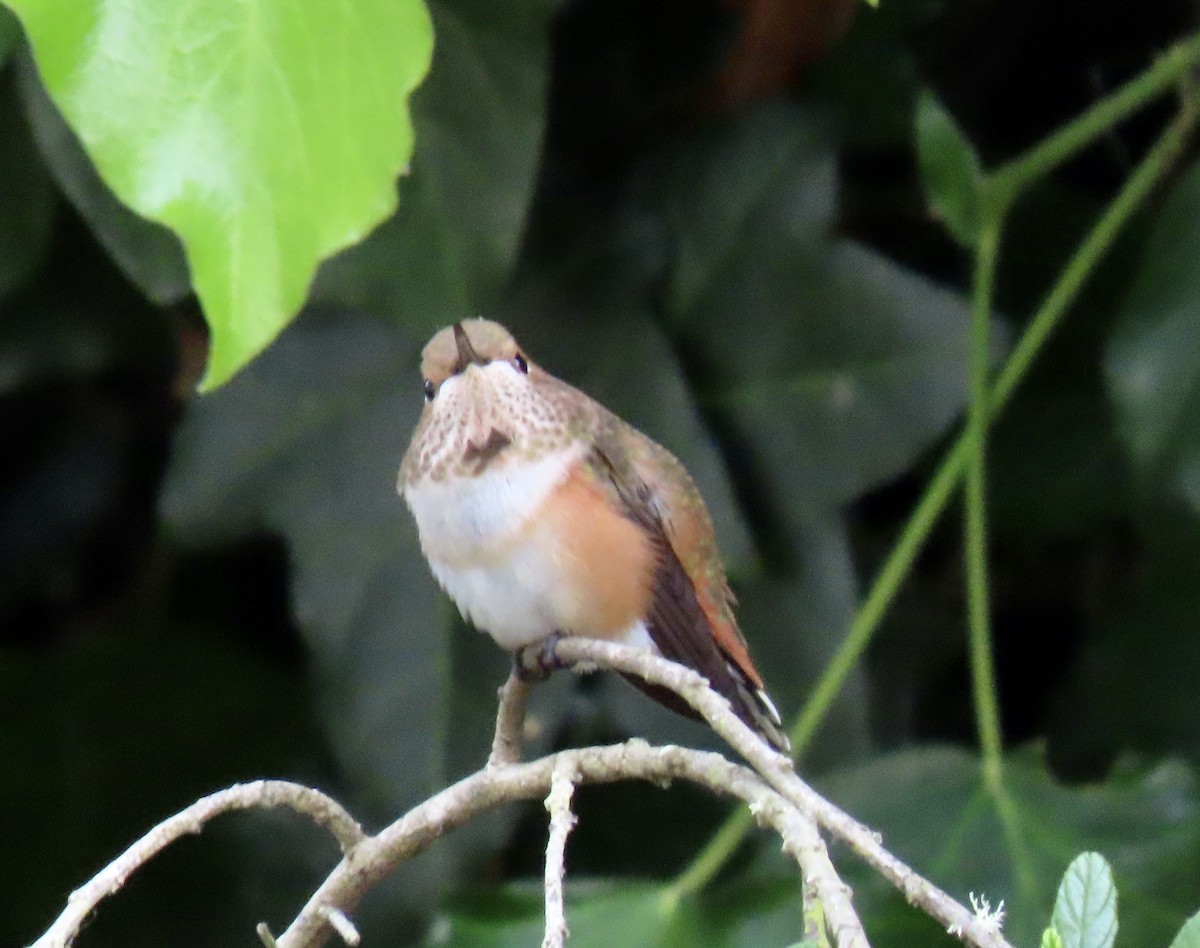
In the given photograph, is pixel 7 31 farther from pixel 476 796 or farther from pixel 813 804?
pixel 813 804

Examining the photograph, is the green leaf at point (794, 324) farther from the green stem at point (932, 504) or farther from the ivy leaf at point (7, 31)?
the ivy leaf at point (7, 31)

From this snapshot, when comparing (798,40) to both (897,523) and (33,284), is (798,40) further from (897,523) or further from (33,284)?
(33,284)

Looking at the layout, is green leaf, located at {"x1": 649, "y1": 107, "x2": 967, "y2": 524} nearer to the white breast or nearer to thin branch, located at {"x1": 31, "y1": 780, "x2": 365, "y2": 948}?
the white breast

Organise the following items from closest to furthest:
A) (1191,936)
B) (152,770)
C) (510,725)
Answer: (1191,936) < (510,725) < (152,770)

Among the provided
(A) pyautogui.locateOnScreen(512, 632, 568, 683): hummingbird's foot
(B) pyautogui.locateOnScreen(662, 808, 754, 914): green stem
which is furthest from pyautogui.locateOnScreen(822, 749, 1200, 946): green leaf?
(A) pyautogui.locateOnScreen(512, 632, 568, 683): hummingbird's foot

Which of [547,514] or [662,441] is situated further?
[662,441]

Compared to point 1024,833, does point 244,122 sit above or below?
above

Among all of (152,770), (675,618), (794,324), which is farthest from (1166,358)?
(152,770)

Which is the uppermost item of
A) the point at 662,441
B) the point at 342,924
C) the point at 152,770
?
the point at 342,924
